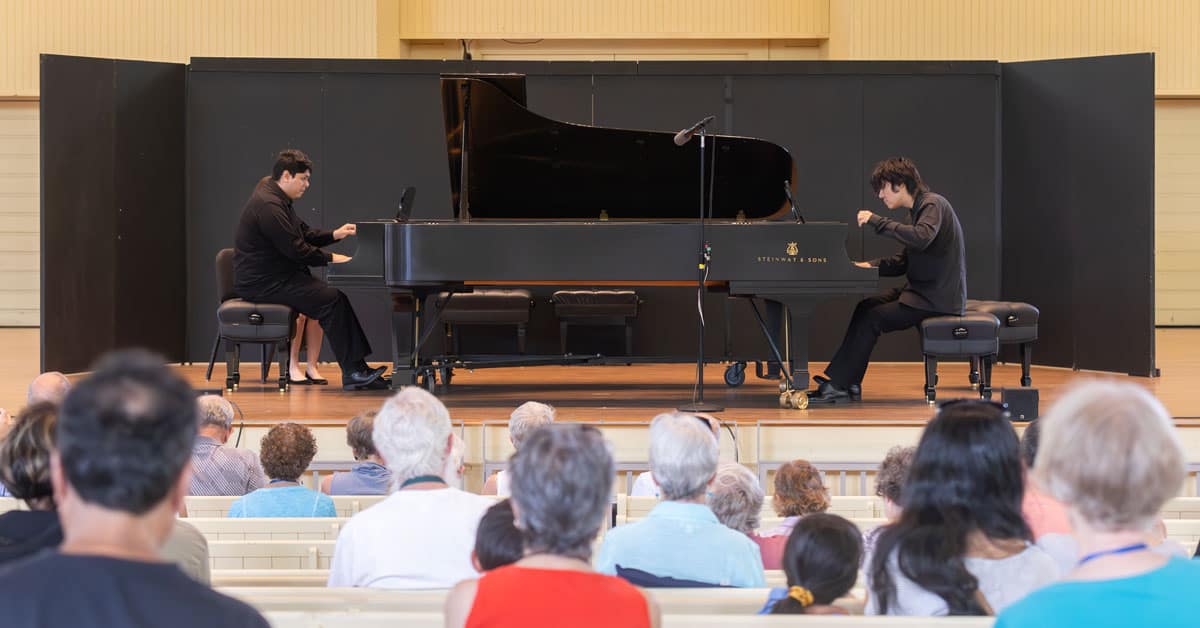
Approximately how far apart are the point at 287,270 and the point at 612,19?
230 inches

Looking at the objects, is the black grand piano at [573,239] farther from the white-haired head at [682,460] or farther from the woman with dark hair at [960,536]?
the woman with dark hair at [960,536]

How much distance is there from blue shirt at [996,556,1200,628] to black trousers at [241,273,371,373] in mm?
5867

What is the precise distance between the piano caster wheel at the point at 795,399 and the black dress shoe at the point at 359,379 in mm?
2290

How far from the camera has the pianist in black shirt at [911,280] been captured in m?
6.46

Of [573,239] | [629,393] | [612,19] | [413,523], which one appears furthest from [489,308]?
[413,523]

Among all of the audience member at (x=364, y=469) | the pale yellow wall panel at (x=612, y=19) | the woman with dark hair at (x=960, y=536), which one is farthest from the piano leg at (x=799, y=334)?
the pale yellow wall panel at (x=612, y=19)

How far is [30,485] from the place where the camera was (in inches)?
83.7

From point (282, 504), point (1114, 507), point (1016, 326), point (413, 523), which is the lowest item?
point (282, 504)

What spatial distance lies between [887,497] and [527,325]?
6643 millimetres

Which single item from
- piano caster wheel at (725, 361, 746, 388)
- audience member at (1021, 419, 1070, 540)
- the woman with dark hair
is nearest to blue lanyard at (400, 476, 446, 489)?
the woman with dark hair

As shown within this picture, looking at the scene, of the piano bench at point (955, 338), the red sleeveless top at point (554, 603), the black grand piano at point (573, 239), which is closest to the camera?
the red sleeveless top at point (554, 603)

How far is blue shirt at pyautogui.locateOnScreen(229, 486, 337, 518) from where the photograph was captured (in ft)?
11.1

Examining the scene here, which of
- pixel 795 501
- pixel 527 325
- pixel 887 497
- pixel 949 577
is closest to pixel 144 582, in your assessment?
pixel 949 577

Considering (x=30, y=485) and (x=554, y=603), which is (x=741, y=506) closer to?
(x=554, y=603)
